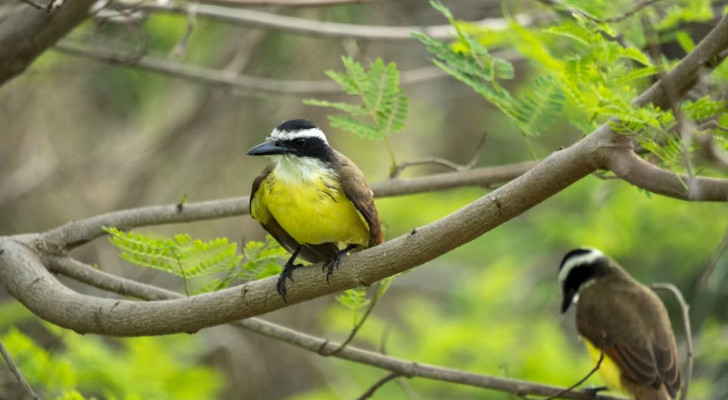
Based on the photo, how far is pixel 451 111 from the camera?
504 inches

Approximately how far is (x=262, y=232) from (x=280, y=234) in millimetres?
5547

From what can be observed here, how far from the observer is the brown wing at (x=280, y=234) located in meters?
4.20

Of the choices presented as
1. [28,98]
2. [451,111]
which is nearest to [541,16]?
[28,98]

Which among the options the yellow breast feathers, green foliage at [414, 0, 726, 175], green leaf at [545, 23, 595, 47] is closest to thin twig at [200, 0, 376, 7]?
green foliage at [414, 0, 726, 175]

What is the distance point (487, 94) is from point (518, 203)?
1213mm

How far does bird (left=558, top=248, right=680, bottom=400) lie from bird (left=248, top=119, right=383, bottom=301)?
2270 millimetres

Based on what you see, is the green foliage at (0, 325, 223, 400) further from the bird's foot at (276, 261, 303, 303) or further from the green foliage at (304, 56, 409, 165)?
the green foliage at (304, 56, 409, 165)

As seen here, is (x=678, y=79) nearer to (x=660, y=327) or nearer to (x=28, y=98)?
(x=660, y=327)

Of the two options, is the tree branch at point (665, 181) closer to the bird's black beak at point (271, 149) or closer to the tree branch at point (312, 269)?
the tree branch at point (312, 269)

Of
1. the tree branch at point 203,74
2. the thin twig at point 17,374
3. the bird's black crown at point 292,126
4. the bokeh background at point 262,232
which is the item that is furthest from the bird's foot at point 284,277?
the tree branch at point 203,74

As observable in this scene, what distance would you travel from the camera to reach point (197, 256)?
4035 mm

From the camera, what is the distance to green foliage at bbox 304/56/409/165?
14.1 feet

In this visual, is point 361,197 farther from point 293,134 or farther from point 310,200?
point 293,134

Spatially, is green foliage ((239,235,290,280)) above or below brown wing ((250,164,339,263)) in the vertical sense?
below
